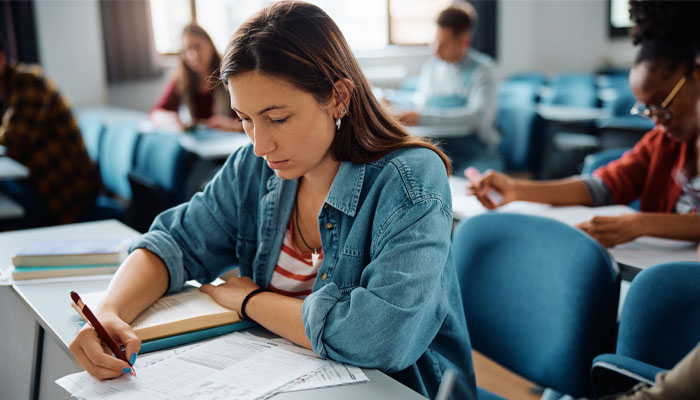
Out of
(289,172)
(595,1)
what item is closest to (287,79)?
(289,172)

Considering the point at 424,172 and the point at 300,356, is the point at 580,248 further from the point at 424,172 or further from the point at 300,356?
the point at 300,356

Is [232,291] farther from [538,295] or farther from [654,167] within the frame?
[654,167]

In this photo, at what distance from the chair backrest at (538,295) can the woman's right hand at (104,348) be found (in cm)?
85

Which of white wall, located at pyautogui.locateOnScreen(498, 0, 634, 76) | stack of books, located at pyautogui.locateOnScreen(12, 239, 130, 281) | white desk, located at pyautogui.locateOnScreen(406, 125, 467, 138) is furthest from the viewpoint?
white wall, located at pyautogui.locateOnScreen(498, 0, 634, 76)

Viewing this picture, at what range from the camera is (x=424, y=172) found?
114cm

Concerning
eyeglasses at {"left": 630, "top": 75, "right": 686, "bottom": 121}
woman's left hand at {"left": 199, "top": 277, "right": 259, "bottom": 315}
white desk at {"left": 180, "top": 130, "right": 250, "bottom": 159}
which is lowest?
white desk at {"left": 180, "top": 130, "right": 250, "bottom": 159}

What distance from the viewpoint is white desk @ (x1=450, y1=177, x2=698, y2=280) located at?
60.9 inches

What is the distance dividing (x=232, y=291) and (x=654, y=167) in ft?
4.73

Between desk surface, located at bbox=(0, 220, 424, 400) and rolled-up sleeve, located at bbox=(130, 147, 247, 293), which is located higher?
rolled-up sleeve, located at bbox=(130, 147, 247, 293)

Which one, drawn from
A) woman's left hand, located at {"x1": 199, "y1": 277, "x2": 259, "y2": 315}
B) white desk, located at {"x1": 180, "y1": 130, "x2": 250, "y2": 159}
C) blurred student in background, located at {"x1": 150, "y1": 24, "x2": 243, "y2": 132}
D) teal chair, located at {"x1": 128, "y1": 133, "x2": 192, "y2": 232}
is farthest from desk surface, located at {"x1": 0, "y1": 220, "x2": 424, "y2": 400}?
blurred student in background, located at {"x1": 150, "y1": 24, "x2": 243, "y2": 132}

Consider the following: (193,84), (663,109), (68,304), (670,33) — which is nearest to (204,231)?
(68,304)

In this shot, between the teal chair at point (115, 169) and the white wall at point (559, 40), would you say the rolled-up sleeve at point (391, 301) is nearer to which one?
the teal chair at point (115, 169)

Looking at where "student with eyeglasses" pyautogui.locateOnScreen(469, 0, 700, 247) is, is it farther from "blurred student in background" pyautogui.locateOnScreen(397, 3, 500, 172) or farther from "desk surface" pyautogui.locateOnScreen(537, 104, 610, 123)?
"desk surface" pyautogui.locateOnScreen(537, 104, 610, 123)

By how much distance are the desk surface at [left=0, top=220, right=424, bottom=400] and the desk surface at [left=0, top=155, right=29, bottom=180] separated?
1.19 metres
